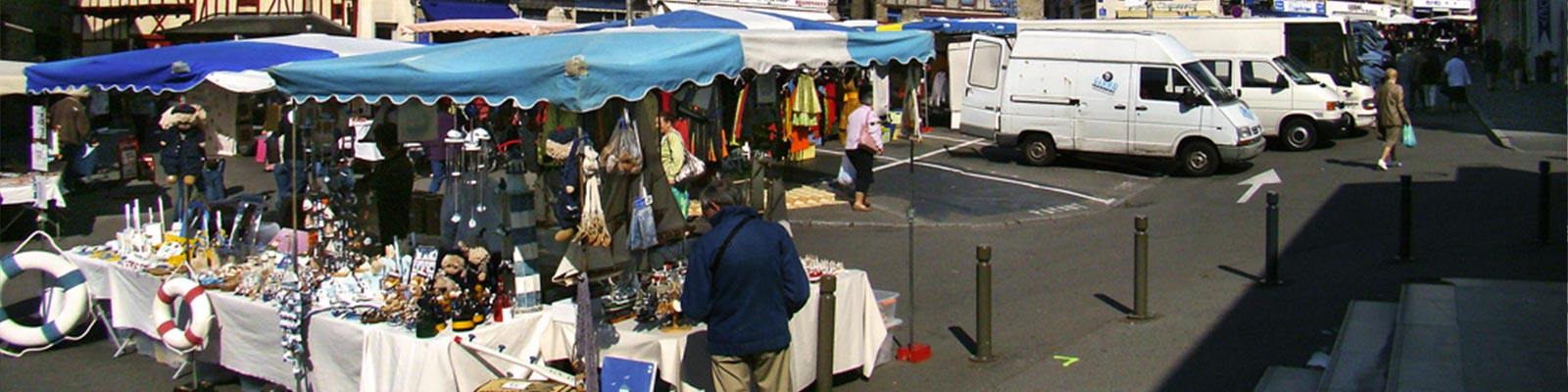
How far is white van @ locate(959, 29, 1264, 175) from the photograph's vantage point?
18.4 meters

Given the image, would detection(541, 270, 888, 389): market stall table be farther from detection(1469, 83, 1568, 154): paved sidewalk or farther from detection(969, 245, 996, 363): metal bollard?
detection(1469, 83, 1568, 154): paved sidewalk

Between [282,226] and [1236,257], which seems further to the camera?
[1236,257]

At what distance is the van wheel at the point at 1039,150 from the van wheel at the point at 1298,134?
4.48m

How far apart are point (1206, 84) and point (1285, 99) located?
11.3ft

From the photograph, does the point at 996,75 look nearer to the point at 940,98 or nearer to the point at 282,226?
the point at 940,98

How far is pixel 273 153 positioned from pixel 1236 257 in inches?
454

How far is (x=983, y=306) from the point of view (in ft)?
27.6

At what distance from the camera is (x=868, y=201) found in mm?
16016

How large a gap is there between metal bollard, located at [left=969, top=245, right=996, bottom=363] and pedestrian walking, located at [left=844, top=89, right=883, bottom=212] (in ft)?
20.9

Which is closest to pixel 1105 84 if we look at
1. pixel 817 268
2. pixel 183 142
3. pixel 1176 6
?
pixel 817 268

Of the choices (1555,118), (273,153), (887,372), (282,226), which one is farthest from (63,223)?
(1555,118)

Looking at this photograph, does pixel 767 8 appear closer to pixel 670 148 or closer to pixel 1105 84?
pixel 1105 84

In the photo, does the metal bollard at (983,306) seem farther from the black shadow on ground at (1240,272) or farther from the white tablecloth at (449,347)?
the black shadow on ground at (1240,272)

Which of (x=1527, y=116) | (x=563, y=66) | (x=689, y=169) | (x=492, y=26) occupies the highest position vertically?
(x=492, y=26)
